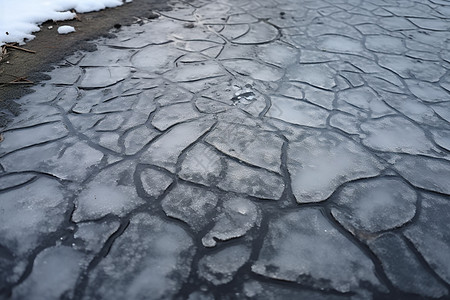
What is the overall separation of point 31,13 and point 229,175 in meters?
→ 4.94

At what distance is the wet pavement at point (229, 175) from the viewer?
210 cm

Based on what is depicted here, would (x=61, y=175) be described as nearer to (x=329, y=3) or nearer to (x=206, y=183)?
(x=206, y=183)

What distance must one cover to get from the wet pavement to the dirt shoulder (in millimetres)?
204

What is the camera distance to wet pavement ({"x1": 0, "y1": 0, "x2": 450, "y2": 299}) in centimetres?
210

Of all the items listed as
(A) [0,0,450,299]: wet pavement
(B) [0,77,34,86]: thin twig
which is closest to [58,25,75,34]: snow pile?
(A) [0,0,450,299]: wet pavement

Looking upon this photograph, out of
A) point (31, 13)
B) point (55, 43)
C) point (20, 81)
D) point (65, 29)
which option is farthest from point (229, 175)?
point (31, 13)

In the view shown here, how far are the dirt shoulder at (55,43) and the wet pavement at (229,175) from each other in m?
0.20

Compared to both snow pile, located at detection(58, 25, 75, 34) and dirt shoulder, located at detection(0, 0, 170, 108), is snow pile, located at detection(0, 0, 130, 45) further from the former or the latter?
snow pile, located at detection(58, 25, 75, 34)

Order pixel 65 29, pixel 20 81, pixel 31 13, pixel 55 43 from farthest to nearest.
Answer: pixel 31 13
pixel 65 29
pixel 55 43
pixel 20 81

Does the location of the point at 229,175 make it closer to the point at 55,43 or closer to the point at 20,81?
the point at 20,81

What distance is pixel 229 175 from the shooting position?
2.82 m

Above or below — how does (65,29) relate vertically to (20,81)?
above

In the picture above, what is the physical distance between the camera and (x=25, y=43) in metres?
4.76

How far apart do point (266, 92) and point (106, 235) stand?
253cm
